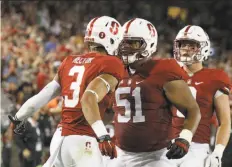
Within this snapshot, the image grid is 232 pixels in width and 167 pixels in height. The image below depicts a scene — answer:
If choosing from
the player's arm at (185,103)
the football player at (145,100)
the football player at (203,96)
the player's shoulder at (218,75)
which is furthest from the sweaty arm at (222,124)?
the player's arm at (185,103)

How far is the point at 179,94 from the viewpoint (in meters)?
4.47

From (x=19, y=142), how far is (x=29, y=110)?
3.92 m

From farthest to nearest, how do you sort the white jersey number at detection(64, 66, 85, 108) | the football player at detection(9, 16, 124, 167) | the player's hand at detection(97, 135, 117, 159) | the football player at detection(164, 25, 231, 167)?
the football player at detection(164, 25, 231, 167) < the white jersey number at detection(64, 66, 85, 108) < the football player at detection(9, 16, 124, 167) < the player's hand at detection(97, 135, 117, 159)

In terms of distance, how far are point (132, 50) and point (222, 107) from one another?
1072 mm

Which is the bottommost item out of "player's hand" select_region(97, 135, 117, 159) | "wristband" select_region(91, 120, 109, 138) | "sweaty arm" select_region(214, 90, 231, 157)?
"sweaty arm" select_region(214, 90, 231, 157)

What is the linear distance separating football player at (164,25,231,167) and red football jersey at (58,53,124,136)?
92cm

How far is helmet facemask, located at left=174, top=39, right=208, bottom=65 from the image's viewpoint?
577cm

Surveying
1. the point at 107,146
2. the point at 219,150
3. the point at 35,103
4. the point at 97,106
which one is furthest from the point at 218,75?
the point at 107,146

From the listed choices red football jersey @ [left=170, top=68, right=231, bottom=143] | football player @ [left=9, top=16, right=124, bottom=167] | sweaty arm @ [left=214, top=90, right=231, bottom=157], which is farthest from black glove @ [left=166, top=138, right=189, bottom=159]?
red football jersey @ [left=170, top=68, right=231, bottom=143]

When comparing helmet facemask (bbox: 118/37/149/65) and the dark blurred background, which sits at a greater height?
helmet facemask (bbox: 118/37/149/65)

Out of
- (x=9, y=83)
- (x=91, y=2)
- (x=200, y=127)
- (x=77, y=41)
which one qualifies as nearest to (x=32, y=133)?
(x=9, y=83)

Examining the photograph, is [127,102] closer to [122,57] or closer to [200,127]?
[122,57]

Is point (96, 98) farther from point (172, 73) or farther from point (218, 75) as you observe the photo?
point (218, 75)

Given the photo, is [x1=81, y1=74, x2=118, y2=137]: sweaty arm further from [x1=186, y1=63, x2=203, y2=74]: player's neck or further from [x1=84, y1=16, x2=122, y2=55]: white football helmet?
[x1=186, y1=63, x2=203, y2=74]: player's neck
